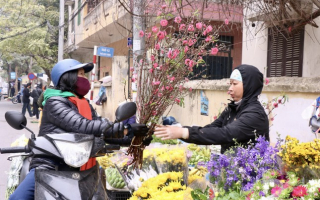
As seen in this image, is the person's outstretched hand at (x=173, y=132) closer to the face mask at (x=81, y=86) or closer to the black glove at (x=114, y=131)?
the black glove at (x=114, y=131)

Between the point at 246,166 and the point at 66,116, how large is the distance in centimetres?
136

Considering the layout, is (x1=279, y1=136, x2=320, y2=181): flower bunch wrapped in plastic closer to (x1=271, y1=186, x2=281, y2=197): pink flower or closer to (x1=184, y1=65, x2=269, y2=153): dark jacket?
(x1=271, y1=186, x2=281, y2=197): pink flower

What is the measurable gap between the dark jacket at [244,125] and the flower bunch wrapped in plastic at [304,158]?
53 centimetres

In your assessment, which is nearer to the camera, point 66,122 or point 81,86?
point 66,122

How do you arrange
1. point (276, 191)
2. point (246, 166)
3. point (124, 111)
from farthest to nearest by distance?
point (124, 111) < point (246, 166) < point (276, 191)

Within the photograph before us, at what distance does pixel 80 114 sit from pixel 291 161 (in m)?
1.62

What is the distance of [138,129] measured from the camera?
3174mm

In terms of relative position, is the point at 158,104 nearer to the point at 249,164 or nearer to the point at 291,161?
the point at 249,164

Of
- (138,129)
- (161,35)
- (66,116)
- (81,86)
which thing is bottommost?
(138,129)

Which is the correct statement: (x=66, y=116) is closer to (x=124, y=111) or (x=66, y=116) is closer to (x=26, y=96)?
(x=124, y=111)

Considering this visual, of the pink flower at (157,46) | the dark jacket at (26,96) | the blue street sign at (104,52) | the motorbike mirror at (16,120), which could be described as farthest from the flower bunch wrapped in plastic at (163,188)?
the dark jacket at (26,96)

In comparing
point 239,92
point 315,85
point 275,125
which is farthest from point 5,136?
point 239,92

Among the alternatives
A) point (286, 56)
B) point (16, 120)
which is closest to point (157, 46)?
point (16, 120)

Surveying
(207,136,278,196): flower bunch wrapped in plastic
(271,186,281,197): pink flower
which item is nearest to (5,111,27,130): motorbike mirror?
(207,136,278,196): flower bunch wrapped in plastic
